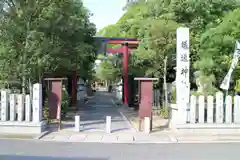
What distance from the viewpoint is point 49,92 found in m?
14.5

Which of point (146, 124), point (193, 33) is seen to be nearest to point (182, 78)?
point (146, 124)

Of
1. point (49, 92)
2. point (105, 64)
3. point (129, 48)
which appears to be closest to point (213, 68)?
point (49, 92)

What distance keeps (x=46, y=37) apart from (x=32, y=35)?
1263 mm

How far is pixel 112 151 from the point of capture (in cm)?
Result: 947

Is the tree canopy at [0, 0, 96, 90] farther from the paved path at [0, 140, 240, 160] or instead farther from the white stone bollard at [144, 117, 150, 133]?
the white stone bollard at [144, 117, 150, 133]

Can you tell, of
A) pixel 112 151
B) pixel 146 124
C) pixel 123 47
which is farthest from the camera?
pixel 123 47

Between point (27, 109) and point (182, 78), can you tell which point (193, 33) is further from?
point (27, 109)

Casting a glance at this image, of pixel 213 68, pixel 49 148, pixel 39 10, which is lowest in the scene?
pixel 49 148

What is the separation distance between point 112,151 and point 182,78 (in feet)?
16.4

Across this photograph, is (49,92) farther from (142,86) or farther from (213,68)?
(213,68)

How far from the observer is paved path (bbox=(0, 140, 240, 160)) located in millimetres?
8602

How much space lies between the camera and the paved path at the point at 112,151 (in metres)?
8.60

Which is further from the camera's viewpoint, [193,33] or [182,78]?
[193,33]

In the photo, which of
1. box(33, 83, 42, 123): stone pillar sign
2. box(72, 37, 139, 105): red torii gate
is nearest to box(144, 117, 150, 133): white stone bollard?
box(33, 83, 42, 123): stone pillar sign
